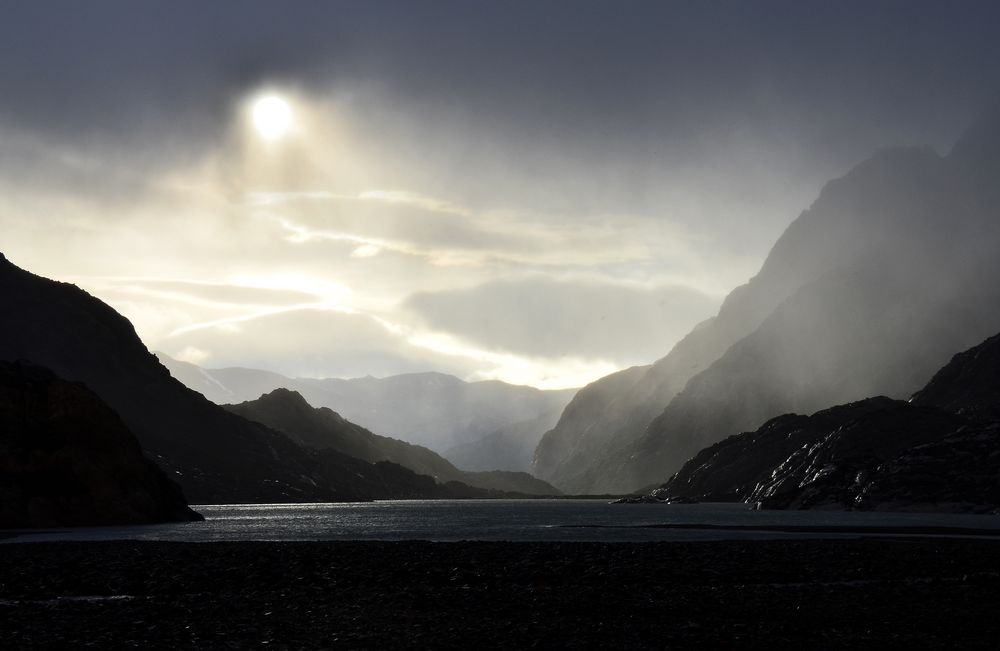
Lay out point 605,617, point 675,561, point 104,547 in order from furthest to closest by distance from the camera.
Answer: point 104,547
point 675,561
point 605,617

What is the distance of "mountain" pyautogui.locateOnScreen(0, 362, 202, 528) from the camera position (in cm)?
11931

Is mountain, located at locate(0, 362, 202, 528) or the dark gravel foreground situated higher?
mountain, located at locate(0, 362, 202, 528)

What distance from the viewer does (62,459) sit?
4951 inches

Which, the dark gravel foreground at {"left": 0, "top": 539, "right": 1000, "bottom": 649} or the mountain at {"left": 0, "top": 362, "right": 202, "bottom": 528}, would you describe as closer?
the dark gravel foreground at {"left": 0, "top": 539, "right": 1000, "bottom": 649}

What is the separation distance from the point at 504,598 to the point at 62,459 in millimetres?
105115

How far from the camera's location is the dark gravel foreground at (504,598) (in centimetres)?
3064

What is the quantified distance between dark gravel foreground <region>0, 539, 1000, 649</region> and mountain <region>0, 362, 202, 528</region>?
193 ft

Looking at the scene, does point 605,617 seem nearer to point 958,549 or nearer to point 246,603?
point 246,603

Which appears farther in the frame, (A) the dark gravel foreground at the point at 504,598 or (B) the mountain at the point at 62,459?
(B) the mountain at the point at 62,459

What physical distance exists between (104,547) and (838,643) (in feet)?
203

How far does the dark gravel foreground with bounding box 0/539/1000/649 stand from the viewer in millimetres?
30641

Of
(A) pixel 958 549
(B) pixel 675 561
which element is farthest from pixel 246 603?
(A) pixel 958 549

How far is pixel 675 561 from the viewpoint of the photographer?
57469mm

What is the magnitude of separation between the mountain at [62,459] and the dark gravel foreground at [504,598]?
58.9 m
